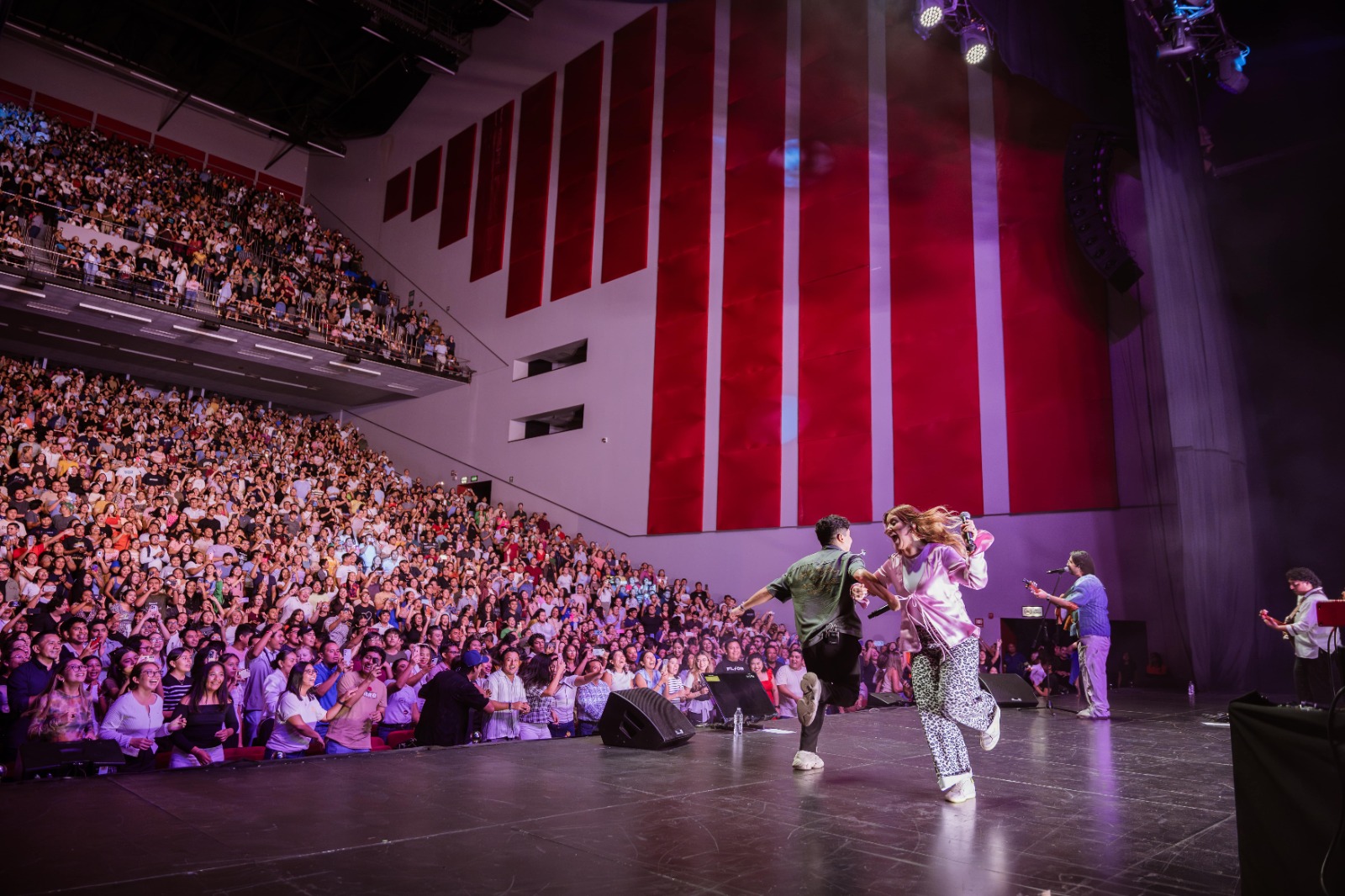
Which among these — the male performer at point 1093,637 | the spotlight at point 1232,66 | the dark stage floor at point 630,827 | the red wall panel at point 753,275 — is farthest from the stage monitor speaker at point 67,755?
the spotlight at point 1232,66

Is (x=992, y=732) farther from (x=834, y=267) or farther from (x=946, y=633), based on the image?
(x=834, y=267)

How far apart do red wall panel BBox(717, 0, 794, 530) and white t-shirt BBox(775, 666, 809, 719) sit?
17.4 ft

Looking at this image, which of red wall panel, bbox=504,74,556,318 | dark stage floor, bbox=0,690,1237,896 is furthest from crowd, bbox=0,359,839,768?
red wall panel, bbox=504,74,556,318

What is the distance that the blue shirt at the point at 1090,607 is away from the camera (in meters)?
7.13

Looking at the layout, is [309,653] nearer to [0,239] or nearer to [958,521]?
[958,521]

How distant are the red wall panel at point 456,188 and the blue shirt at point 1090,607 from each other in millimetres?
17761

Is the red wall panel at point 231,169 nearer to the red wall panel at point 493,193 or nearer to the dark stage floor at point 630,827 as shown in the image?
the red wall panel at point 493,193

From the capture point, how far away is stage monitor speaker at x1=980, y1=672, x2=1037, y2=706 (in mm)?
7984

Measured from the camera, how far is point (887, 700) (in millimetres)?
8523

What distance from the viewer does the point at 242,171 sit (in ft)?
78.9

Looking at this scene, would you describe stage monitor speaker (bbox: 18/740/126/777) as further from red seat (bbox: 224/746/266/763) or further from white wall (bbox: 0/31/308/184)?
white wall (bbox: 0/31/308/184)

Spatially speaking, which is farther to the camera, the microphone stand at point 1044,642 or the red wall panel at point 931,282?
the red wall panel at point 931,282

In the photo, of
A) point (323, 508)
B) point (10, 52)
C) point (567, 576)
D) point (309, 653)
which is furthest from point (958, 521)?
point (10, 52)

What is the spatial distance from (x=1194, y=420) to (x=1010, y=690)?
3701mm
